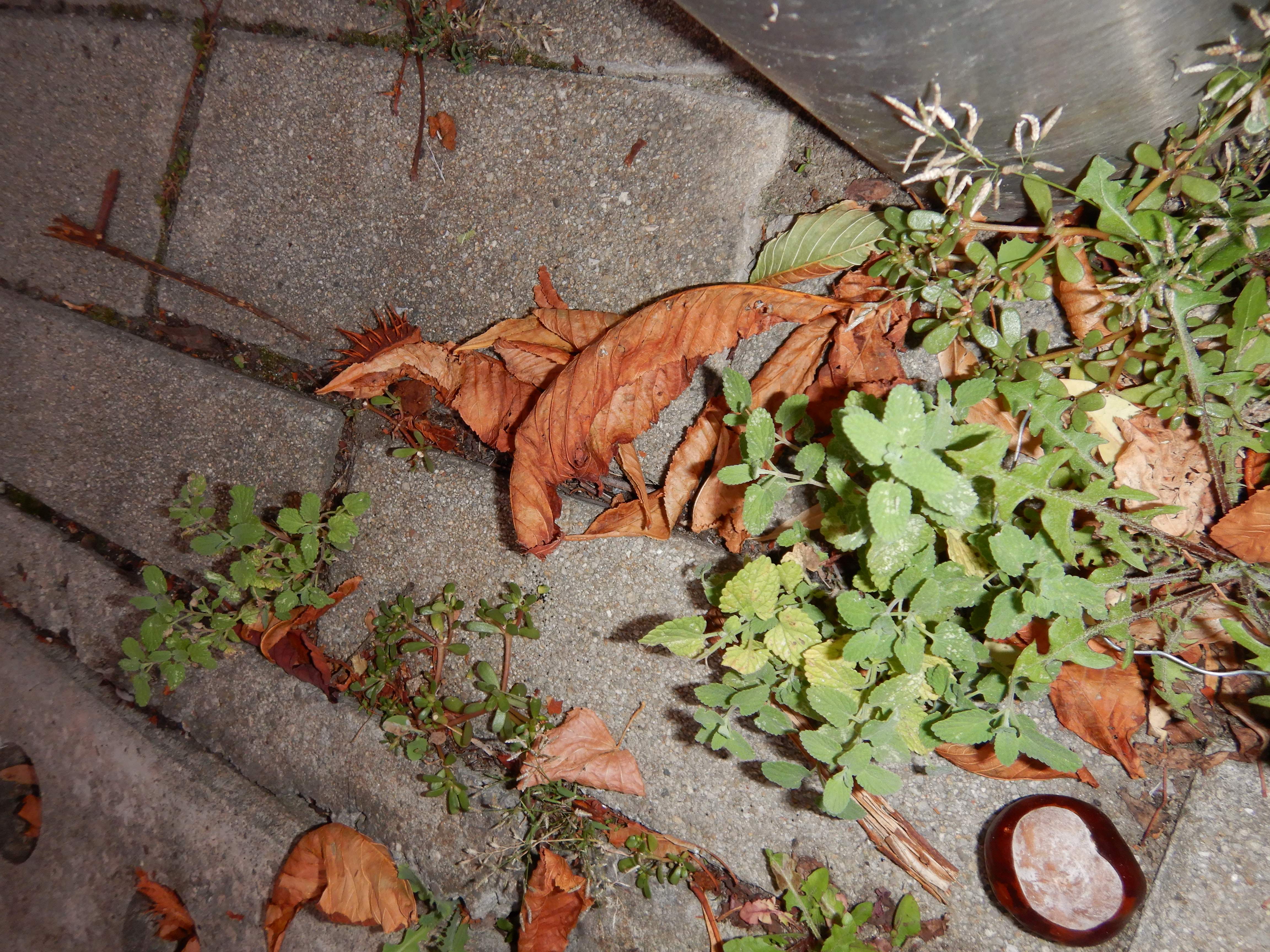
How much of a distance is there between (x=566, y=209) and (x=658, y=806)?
5.19 feet

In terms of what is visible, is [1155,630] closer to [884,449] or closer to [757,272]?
[884,449]

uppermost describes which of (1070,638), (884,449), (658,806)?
(884,449)

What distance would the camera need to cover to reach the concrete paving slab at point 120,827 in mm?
2219

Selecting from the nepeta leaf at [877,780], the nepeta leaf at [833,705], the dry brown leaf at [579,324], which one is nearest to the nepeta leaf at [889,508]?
the nepeta leaf at [833,705]

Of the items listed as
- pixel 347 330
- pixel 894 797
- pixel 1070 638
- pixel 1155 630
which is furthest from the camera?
pixel 347 330

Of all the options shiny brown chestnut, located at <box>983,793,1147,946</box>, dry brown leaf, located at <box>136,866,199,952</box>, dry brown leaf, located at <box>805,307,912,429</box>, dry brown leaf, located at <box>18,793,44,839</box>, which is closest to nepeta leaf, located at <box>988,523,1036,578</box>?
dry brown leaf, located at <box>805,307,912,429</box>

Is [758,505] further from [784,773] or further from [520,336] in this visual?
[520,336]

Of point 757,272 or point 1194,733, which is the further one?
point 757,272

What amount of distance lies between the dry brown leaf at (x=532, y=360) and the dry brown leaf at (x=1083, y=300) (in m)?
1.13

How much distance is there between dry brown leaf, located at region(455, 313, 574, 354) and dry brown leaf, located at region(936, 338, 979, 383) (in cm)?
90

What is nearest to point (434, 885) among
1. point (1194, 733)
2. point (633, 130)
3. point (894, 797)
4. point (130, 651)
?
point (130, 651)

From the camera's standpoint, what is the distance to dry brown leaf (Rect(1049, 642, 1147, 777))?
4.88ft

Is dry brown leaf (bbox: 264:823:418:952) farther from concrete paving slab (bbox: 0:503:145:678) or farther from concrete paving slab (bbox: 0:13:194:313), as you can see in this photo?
concrete paving slab (bbox: 0:13:194:313)

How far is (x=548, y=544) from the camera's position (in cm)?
190
